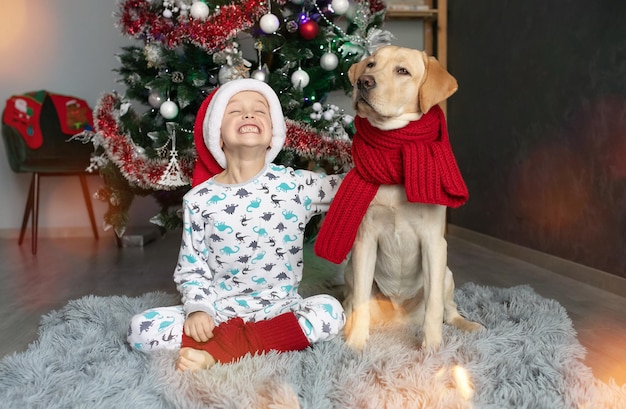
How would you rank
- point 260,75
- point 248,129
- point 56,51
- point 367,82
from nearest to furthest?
1. point 367,82
2. point 248,129
3. point 260,75
4. point 56,51

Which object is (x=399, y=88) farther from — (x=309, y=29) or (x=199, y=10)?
(x=199, y=10)

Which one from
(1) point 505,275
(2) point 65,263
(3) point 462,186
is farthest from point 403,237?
(2) point 65,263

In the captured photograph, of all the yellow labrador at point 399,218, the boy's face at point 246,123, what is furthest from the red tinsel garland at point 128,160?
the yellow labrador at point 399,218

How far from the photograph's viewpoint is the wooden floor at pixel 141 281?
5.99 feet

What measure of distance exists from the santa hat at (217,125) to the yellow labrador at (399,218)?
1.05ft

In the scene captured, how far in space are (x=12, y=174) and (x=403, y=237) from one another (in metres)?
3.92

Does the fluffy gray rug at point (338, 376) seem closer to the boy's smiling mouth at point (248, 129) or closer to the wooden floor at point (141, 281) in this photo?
the wooden floor at point (141, 281)

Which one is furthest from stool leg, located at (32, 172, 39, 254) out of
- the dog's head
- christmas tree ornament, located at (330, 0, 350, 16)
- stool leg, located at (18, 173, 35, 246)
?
the dog's head

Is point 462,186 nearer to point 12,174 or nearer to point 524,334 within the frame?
point 524,334

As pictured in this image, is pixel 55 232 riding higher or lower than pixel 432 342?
lower

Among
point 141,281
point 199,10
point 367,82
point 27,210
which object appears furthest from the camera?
point 27,210

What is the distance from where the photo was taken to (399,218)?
63.6 inches

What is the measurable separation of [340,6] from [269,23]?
34 centimetres

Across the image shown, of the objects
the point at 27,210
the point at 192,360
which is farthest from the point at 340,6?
the point at 27,210
